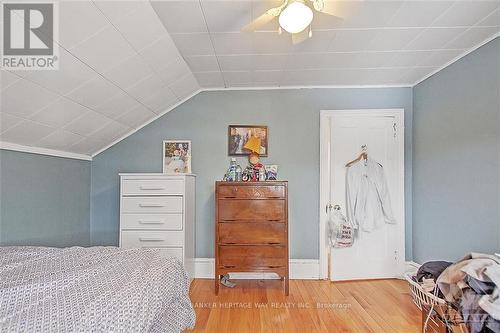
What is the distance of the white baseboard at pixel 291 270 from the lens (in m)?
3.21

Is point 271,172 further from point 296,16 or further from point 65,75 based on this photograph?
point 65,75

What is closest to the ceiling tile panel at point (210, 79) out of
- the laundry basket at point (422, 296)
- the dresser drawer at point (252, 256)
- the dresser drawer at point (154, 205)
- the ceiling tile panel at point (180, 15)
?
the ceiling tile panel at point (180, 15)

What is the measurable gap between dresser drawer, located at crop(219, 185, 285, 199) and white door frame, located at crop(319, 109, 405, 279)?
719 mm

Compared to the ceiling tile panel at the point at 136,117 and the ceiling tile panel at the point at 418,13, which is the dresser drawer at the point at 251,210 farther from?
the ceiling tile panel at the point at 418,13

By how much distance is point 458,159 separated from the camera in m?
2.50

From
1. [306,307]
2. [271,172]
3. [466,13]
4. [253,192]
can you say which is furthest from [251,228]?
[466,13]

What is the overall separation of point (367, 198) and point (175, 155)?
227cm

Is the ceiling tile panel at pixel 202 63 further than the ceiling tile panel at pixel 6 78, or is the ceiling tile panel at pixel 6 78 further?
the ceiling tile panel at pixel 202 63

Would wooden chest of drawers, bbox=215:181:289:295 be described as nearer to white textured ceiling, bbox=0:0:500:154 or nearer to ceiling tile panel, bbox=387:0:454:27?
white textured ceiling, bbox=0:0:500:154

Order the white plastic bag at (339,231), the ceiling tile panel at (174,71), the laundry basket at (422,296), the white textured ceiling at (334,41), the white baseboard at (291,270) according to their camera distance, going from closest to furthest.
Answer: the laundry basket at (422,296) → the white textured ceiling at (334,41) → the ceiling tile panel at (174,71) → the white plastic bag at (339,231) → the white baseboard at (291,270)

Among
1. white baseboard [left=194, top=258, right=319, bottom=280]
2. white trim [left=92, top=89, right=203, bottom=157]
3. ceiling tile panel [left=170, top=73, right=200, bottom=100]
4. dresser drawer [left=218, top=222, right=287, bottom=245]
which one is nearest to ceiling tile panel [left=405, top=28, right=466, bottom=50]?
dresser drawer [left=218, top=222, right=287, bottom=245]

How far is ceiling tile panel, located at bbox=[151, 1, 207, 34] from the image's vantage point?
5.91 feet

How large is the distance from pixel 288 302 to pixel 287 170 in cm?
140

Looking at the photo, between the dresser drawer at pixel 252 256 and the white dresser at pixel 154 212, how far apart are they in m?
0.42
